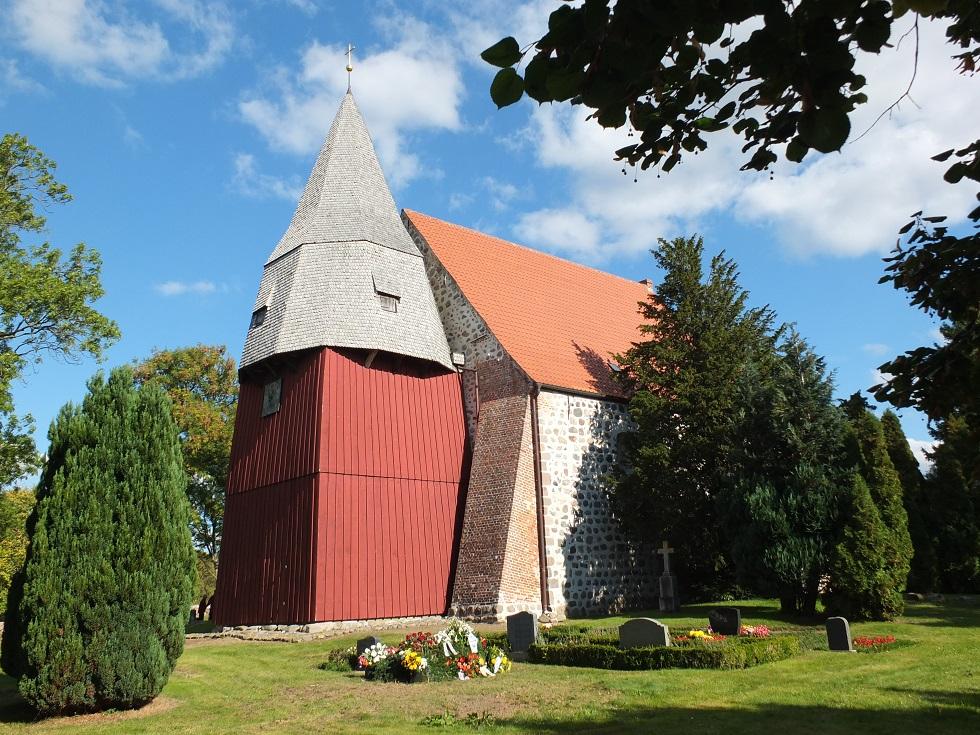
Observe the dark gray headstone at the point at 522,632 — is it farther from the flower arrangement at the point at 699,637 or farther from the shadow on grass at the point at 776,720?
the shadow on grass at the point at 776,720

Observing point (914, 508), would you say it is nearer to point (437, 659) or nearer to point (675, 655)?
point (675, 655)

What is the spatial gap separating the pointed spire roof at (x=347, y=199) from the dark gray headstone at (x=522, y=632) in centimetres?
972

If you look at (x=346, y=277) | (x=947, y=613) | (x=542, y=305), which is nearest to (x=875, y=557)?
(x=947, y=613)

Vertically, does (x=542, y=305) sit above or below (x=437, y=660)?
above

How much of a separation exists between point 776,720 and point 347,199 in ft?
50.3

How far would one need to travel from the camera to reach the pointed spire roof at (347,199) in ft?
60.3

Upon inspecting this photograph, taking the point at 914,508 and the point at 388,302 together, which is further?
the point at 914,508

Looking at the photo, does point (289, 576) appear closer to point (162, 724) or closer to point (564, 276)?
point (162, 724)

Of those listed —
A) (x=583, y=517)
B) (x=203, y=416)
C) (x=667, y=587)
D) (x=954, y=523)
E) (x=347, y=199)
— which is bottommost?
(x=667, y=587)

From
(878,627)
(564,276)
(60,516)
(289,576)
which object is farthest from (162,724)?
(564,276)

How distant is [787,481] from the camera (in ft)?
48.0

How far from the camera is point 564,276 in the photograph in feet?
77.8

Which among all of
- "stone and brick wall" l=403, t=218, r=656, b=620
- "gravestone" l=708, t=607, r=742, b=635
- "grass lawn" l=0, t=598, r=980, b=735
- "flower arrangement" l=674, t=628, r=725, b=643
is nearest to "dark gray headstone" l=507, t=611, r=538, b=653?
"grass lawn" l=0, t=598, r=980, b=735

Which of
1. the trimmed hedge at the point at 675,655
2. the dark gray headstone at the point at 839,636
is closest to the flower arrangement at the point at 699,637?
the trimmed hedge at the point at 675,655
